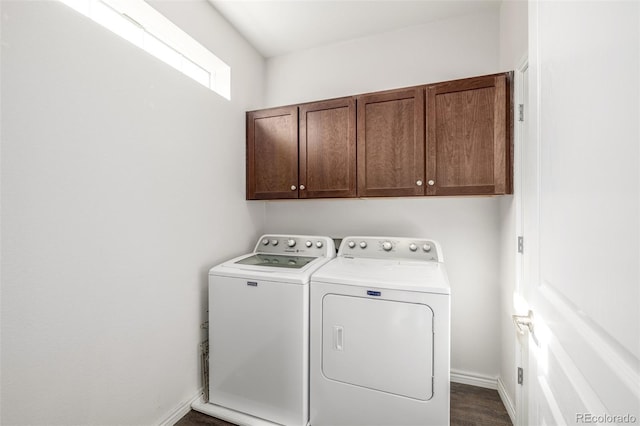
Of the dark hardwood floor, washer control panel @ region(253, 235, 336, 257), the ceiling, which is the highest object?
the ceiling

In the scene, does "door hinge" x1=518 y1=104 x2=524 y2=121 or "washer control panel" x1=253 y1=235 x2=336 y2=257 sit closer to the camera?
"door hinge" x1=518 y1=104 x2=524 y2=121

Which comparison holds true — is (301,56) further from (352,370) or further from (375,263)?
(352,370)

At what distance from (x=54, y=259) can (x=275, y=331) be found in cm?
111

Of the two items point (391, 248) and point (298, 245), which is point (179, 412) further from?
point (391, 248)

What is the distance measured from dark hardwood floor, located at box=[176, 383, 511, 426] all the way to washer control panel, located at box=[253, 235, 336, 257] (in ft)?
3.88

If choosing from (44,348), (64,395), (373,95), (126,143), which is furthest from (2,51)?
(373,95)

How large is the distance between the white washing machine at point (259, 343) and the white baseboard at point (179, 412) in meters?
0.05

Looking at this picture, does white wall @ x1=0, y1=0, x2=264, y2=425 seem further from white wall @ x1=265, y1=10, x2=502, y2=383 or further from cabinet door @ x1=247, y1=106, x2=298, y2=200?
white wall @ x1=265, y1=10, x2=502, y2=383

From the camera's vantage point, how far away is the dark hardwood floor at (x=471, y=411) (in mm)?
1630

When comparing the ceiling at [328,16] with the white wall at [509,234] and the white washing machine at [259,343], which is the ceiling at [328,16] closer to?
the white wall at [509,234]

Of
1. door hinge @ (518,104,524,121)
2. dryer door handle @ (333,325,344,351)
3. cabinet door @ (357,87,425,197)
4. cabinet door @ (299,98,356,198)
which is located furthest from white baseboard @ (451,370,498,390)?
door hinge @ (518,104,524,121)

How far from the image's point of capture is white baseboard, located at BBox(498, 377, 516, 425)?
162 cm

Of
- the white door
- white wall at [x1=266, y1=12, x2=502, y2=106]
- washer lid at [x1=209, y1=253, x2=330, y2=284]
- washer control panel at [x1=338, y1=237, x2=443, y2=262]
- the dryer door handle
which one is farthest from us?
white wall at [x1=266, y1=12, x2=502, y2=106]

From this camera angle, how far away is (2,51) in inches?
36.5
